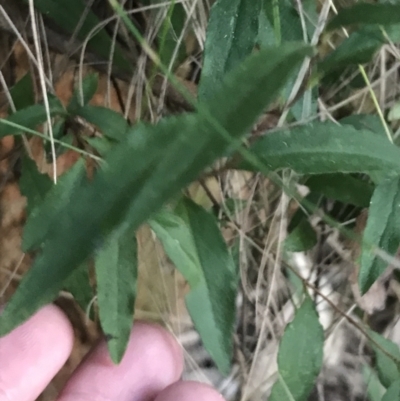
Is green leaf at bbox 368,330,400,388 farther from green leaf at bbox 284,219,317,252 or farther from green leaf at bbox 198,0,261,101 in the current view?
green leaf at bbox 198,0,261,101

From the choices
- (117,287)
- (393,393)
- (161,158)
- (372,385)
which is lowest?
(372,385)

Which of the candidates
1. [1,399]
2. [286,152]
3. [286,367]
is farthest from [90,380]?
[286,152]

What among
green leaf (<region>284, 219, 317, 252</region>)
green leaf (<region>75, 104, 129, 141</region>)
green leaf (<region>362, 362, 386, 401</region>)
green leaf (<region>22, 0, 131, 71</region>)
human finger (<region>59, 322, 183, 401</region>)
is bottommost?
green leaf (<region>362, 362, 386, 401</region>)

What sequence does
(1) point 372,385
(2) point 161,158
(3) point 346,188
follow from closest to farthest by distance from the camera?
(2) point 161,158 < (3) point 346,188 < (1) point 372,385

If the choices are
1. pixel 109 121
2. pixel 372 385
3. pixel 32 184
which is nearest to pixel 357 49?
pixel 109 121

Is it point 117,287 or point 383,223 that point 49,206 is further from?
point 383,223

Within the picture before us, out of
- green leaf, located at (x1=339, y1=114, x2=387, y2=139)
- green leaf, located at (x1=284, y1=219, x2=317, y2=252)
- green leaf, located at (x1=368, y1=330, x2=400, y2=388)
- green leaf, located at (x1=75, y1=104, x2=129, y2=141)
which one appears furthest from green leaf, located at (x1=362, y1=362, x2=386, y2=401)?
green leaf, located at (x1=75, y1=104, x2=129, y2=141)

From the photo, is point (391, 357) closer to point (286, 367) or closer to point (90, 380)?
point (286, 367)

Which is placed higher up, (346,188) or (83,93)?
(83,93)
